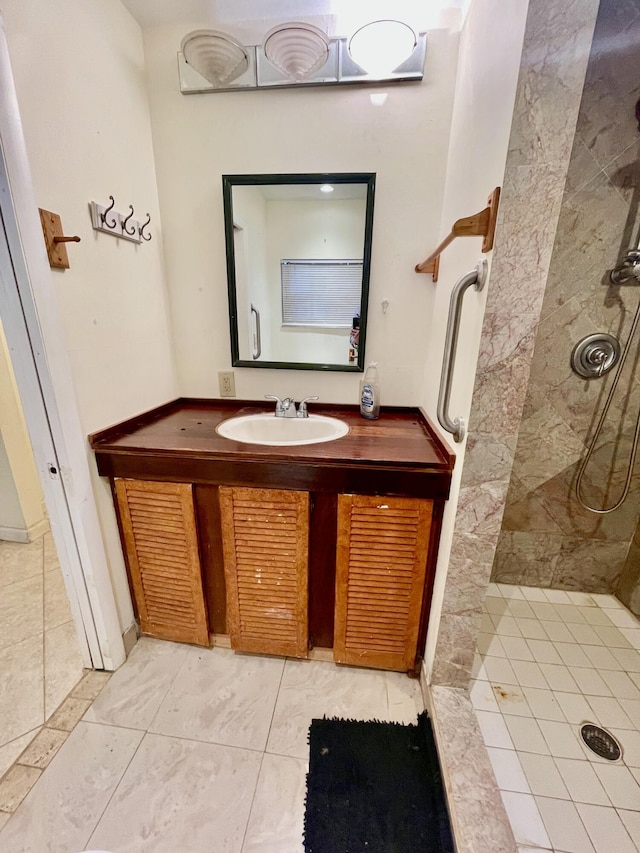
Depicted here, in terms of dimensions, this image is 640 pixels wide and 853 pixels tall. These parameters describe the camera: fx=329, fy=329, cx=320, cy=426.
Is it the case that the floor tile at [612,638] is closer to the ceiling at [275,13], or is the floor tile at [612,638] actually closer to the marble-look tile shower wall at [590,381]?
the marble-look tile shower wall at [590,381]

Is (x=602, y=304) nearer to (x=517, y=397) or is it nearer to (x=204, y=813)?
Answer: (x=517, y=397)

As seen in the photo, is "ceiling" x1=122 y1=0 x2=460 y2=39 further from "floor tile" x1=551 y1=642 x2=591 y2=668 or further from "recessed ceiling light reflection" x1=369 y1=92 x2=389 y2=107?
"floor tile" x1=551 y1=642 x2=591 y2=668

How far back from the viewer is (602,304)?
1312 mm

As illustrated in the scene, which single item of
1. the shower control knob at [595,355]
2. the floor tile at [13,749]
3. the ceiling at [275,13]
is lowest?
the floor tile at [13,749]

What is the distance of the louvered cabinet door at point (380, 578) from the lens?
3.46 feet

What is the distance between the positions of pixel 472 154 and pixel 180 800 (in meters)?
1.98

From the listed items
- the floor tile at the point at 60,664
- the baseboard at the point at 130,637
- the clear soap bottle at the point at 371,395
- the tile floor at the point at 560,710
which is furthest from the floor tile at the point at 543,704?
the floor tile at the point at 60,664

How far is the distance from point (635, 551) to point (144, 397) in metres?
2.28

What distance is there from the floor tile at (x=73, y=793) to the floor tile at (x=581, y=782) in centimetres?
128

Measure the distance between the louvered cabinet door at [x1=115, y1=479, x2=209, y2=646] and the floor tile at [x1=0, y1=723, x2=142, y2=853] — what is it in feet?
1.05

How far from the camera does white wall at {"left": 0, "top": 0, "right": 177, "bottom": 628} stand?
0.88 m

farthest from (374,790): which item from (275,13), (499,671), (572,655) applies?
(275,13)

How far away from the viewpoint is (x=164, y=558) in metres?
1.22

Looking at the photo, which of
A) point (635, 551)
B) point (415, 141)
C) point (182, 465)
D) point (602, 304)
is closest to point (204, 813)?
point (182, 465)
